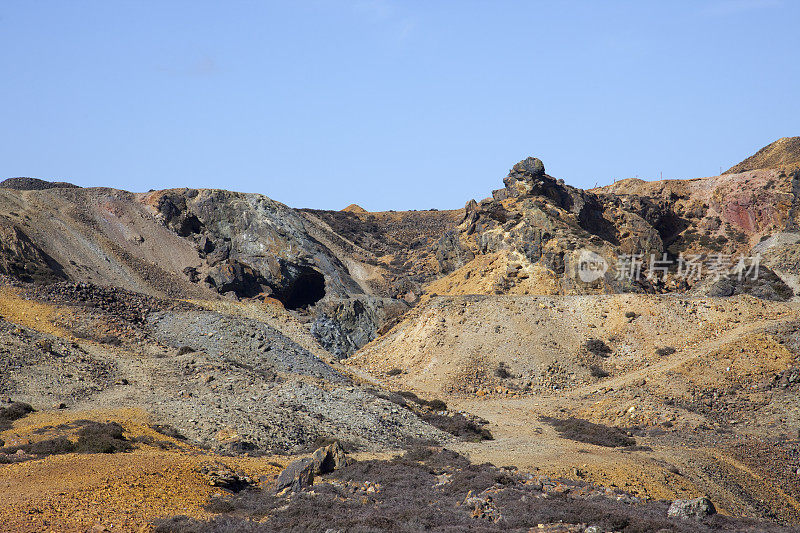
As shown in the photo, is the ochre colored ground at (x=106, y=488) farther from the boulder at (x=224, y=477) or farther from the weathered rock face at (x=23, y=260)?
the weathered rock face at (x=23, y=260)

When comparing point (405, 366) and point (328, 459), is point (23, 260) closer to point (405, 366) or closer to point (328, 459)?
point (405, 366)

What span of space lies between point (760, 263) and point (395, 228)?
5519 cm

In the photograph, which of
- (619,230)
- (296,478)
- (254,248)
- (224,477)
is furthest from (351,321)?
(619,230)

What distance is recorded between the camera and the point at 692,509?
1847cm

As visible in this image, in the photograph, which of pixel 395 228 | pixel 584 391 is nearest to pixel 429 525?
pixel 584 391

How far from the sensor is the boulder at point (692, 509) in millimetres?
18281

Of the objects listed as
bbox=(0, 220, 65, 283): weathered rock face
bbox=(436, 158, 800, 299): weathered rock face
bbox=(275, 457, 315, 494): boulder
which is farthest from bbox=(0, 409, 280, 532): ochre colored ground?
bbox=(436, 158, 800, 299): weathered rock face

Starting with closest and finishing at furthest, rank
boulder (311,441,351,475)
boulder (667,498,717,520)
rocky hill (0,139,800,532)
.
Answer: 1. boulder (667,498,717,520)
2. rocky hill (0,139,800,532)
3. boulder (311,441,351,475)

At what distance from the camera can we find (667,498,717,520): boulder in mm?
18281

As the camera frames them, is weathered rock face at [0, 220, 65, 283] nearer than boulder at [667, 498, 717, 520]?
No

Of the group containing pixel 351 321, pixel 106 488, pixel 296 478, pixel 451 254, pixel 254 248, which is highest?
pixel 254 248

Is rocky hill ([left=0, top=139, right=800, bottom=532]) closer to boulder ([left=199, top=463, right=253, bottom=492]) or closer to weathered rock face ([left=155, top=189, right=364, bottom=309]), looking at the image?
boulder ([left=199, top=463, right=253, bottom=492])

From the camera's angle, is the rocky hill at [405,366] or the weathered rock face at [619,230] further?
the weathered rock face at [619,230]

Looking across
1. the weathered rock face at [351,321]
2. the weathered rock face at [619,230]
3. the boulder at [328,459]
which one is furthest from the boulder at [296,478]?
the weathered rock face at [619,230]
